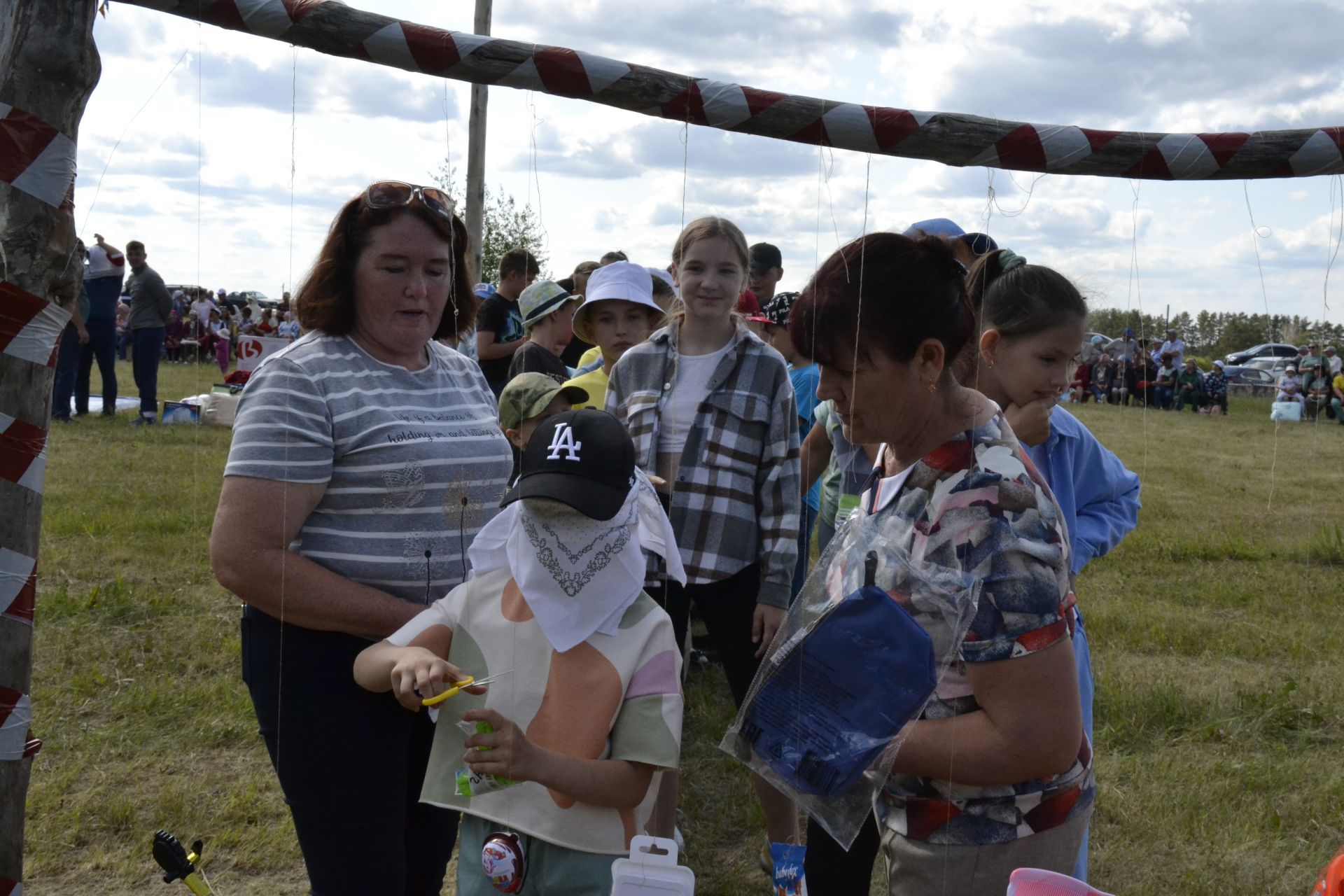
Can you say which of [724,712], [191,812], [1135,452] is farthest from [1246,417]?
[191,812]

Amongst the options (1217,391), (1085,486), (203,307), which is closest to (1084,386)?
(1217,391)

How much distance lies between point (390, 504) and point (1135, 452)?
14368 mm

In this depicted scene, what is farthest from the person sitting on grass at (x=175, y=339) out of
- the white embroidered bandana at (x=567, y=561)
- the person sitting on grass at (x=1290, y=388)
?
the white embroidered bandana at (x=567, y=561)

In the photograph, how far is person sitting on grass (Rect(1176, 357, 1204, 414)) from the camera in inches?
935

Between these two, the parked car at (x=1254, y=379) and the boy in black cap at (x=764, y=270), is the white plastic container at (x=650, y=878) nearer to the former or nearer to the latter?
the boy in black cap at (x=764, y=270)

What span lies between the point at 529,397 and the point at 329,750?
123cm

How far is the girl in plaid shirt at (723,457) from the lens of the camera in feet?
10.1

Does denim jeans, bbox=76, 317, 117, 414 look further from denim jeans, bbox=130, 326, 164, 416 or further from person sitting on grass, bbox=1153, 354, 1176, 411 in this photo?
person sitting on grass, bbox=1153, 354, 1176, 411

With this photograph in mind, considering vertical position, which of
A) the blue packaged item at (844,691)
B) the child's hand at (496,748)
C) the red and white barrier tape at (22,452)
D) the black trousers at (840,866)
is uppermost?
the red and white barrier tape at (22,452)

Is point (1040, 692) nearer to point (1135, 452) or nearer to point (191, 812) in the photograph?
point (191, 812)

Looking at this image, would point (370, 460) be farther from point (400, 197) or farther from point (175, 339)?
point (175, 339)

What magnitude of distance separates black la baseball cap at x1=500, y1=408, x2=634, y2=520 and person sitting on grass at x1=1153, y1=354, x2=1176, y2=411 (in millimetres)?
24493

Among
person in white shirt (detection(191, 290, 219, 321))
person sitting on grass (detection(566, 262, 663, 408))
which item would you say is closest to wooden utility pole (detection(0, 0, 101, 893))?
person sitting on grass (detection(566, 262, 663, 408))

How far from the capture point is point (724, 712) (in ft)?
15.2
